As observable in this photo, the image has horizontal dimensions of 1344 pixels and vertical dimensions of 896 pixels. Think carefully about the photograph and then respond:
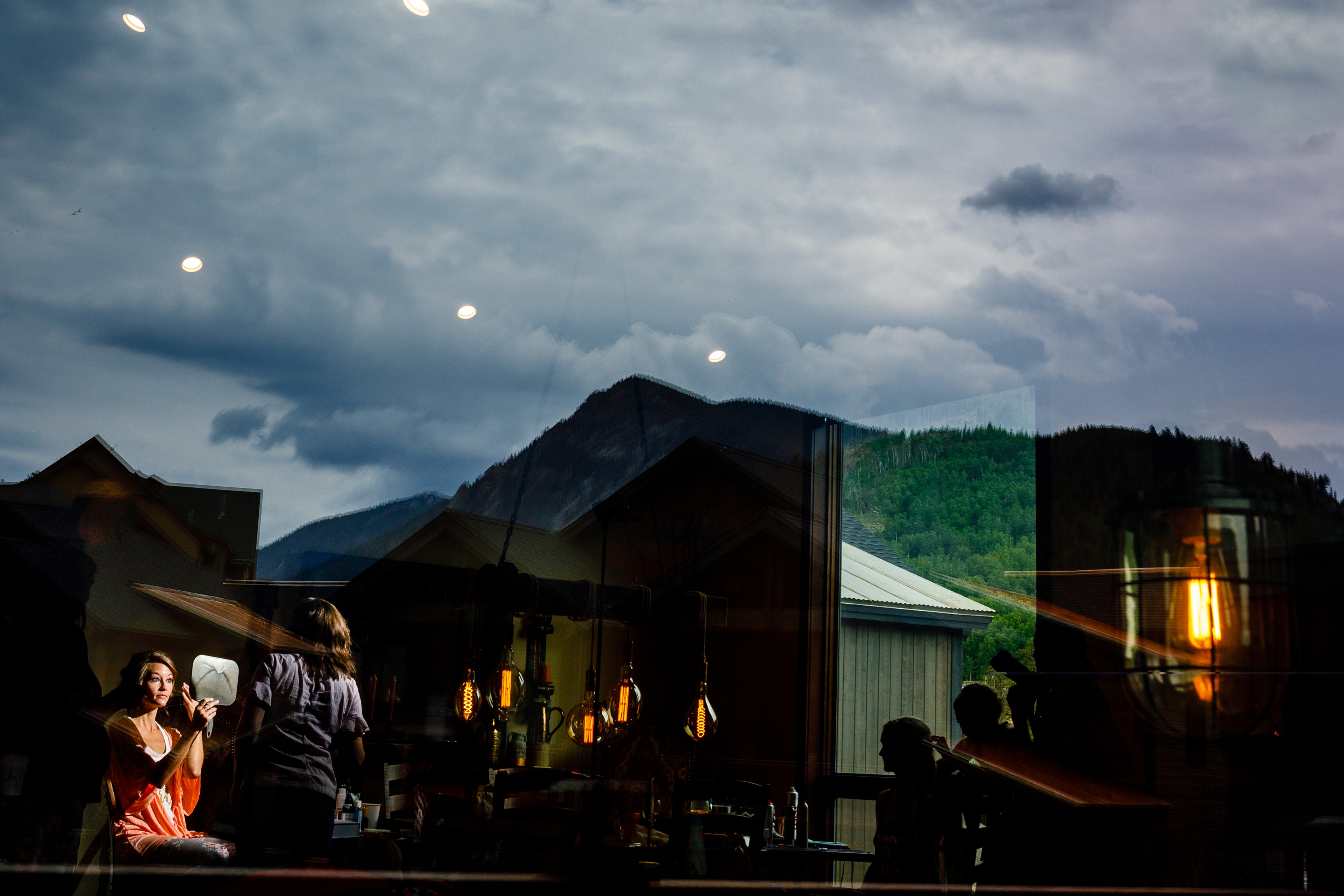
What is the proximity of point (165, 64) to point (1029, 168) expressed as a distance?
3.02m

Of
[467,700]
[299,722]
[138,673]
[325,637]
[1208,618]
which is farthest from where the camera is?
[467,700]

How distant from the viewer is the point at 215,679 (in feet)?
13.2

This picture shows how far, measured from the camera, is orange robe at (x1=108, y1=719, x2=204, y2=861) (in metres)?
2.91

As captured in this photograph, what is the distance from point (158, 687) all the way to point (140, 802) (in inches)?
19.9

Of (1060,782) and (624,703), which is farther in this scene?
(624,703)

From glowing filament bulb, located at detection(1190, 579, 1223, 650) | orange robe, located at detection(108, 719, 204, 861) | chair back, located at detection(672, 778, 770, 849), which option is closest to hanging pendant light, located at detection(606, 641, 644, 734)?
chair back, located at detection(672, 778, 770, 849)

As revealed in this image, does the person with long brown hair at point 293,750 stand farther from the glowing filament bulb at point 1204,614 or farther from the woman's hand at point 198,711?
the glowing filament bulb at point 1204,614

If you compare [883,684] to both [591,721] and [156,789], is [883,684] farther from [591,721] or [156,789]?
[156,789]

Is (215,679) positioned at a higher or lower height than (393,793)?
higher

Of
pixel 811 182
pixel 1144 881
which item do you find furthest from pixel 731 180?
pixel 1144 881

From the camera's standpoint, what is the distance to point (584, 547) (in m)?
5.09

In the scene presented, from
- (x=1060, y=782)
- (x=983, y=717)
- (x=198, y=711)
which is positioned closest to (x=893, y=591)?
(x=983, y=717)

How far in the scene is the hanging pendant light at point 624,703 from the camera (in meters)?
4.10

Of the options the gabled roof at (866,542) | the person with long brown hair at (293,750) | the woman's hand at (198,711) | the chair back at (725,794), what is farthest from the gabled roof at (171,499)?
the gabled roof at (866,542)
